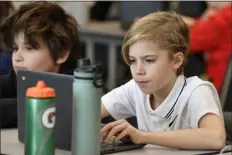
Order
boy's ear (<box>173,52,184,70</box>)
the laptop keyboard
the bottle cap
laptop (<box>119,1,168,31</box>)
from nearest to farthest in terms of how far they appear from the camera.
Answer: the bottle cap → the laptop keyboard → boy's ear (<box>173,52,184,70</box>) → laptop (<box>119,1,168,31</box>)

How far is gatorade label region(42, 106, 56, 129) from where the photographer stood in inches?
63.0

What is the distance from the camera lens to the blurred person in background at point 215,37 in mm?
3881

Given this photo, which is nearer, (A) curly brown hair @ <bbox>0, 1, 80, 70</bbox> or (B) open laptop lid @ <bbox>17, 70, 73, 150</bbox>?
(B) open laptop lid @ <bbox>17, 70, 73, 150</bbox>

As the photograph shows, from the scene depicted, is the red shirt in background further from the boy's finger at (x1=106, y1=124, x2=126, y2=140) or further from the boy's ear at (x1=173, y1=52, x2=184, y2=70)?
the boy's finger at (x1=106, y1=124, x2=126, y2=140)

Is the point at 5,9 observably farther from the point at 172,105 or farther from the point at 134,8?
the point at 134,8

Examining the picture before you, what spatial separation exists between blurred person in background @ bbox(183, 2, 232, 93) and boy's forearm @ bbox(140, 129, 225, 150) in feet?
6.50

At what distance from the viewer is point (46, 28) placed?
2.32 meters

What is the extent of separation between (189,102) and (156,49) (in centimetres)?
20

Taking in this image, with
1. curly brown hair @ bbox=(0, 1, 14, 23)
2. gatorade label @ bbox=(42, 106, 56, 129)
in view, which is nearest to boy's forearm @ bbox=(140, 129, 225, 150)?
gatorade label @ bbox=(42, 106, 56, 129)

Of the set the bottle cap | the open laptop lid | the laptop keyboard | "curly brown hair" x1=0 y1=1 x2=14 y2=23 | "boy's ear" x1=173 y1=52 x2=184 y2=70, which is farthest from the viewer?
"curly brown hair" x1=0 y1=1 x2=14 y2=23

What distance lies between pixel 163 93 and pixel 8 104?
0.50m

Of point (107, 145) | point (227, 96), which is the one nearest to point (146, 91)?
point (107, 145)

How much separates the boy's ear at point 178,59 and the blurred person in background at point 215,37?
1.85m

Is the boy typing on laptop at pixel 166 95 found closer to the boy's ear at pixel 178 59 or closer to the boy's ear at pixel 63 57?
the boy's ear at pixel 178 59
